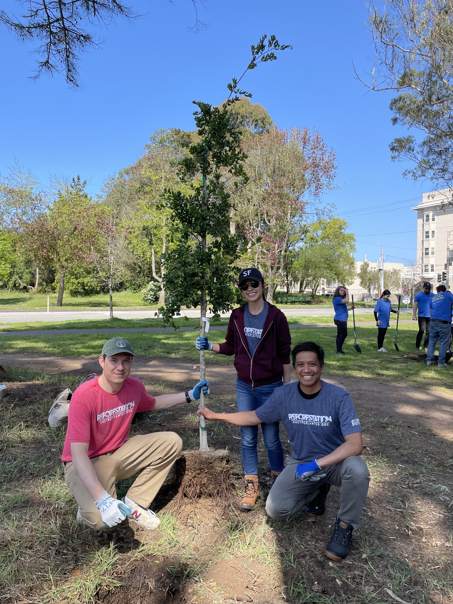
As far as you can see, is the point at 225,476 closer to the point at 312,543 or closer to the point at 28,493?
the point at 312,543

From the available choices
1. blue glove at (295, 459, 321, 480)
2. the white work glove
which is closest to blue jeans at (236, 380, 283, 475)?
blue glove at (295, 459, 321, 480)

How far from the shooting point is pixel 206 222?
4012 mm

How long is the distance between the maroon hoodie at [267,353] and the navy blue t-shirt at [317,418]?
0.32m

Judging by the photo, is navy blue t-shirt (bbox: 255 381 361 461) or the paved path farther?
the paved path

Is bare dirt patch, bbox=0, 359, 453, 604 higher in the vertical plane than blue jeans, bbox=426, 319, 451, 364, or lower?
lower

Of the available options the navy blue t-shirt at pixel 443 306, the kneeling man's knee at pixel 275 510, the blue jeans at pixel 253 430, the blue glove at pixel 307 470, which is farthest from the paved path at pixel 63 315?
the blue glove at pixel 307 470

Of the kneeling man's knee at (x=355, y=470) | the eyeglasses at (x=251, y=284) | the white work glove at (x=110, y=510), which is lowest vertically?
the white work glove at (x=110, y=510)

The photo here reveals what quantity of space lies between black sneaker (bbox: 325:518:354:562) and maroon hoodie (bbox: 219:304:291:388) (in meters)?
1.09

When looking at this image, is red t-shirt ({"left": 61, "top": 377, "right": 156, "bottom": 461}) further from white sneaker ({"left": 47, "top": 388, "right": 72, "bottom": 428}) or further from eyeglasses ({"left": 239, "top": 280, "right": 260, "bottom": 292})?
white sneaker ({"left": 47, "top": 388, "right": 72, "bottom": 428})

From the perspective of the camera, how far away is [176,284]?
397 centimetres

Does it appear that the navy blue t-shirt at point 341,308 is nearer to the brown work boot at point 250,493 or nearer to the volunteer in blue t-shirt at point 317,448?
the brown work boot at point 250,493

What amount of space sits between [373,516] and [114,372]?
211 centimetres

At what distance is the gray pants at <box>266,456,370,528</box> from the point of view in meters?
2.93

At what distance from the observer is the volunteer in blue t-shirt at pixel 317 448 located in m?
2.93
